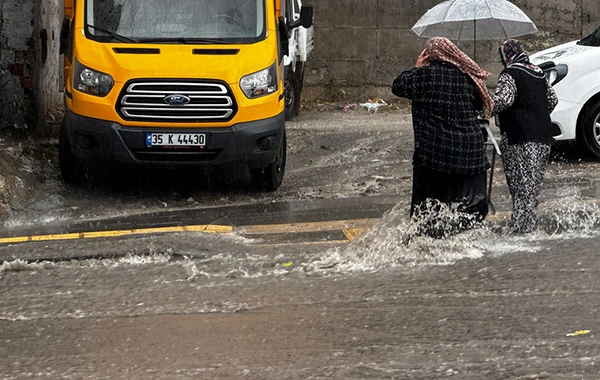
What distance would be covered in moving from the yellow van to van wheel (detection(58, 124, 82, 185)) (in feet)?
1.28

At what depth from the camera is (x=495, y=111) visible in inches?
292

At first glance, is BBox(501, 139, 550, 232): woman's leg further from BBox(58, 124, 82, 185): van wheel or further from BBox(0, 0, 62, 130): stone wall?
BBox(0, 0, 62, 130): stone wall

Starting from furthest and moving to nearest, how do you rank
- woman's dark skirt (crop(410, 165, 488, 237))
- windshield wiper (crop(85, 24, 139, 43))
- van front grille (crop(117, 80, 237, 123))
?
1. windshield wiper (crop(85, 24, 139, 43))
2. van front grille (crop(117, 80, 237, 123))
3. woman's dark skirt (crop(410, 165, 488, 237))

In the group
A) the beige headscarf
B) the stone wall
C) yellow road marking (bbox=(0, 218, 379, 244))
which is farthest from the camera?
the stone wall

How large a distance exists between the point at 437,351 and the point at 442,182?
2.40 metres

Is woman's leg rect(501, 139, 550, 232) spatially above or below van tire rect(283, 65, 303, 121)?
above

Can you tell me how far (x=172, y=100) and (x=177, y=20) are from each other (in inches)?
36.2

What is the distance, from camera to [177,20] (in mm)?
10016

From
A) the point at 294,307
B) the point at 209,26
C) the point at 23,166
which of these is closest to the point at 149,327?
the point at 294,307

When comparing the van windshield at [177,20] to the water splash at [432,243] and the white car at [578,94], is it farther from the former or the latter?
the white car at [578,94]

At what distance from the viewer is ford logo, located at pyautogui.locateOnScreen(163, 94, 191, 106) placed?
956 centimetres

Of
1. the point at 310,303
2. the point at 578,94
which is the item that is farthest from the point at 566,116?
the point at 310,303

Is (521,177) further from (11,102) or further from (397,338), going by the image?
(11,102)

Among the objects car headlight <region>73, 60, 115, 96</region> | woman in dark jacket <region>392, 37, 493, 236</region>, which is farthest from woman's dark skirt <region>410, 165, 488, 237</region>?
car headlight <region>73, 60, 115, 96</region>
